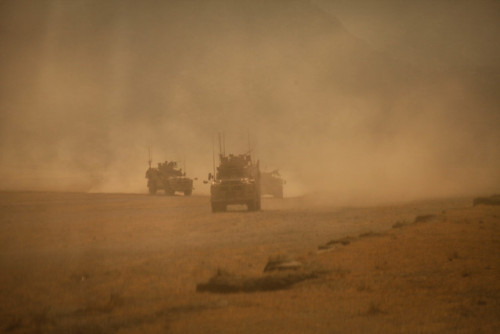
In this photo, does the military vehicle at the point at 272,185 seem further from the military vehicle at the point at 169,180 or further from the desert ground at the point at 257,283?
the desert ground at the point at 257,283

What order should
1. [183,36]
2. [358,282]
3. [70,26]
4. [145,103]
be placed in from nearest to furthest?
1. [358,282]
2. [145,103]
3. [70,26]
4. [183,36]

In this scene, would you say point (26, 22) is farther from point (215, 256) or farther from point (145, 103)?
point (215, 256)

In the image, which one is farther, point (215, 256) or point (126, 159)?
point (126, 159)

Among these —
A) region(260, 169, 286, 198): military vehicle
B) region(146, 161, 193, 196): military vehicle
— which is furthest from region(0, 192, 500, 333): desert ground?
region(146, 161, 193, 196): military vehicle

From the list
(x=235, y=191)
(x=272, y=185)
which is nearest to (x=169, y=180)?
(x=272, y=185)

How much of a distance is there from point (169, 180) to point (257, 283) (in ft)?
174

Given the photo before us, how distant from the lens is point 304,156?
391 feet

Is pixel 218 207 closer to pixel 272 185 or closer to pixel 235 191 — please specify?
pixel 235 191

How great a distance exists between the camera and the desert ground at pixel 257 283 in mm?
8328

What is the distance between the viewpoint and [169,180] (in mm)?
63094

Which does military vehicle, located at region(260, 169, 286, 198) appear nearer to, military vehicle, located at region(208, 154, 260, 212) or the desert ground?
military vehicle, located at region(208, 154, 260, 212)

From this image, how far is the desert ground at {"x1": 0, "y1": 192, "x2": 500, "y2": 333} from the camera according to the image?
27.3 ft

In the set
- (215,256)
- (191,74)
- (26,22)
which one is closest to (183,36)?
(191,74)

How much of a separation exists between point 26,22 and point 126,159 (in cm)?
6436
